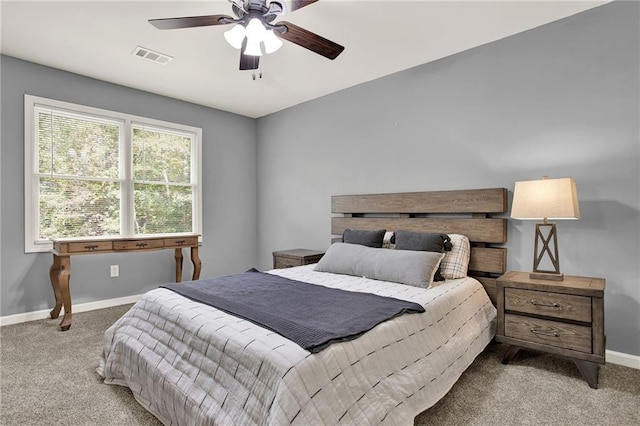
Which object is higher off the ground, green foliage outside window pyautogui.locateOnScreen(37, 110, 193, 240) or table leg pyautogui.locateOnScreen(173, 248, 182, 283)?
green foliage outside window pyautogui.locateOnScreen(37, 110, 193, 240)

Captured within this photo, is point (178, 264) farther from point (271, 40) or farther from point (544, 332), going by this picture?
point (544, 332)

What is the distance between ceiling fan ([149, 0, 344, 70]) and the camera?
204cm

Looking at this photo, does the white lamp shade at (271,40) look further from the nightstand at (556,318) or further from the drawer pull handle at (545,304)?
the drawer pull handle at (545,304)

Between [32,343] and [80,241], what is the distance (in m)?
0.92

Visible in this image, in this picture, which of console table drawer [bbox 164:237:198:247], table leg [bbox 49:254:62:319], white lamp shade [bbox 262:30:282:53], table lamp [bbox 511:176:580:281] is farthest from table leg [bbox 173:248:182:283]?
table lamp [bbox 511:176:580:281]

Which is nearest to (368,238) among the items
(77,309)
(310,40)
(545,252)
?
(545,252)

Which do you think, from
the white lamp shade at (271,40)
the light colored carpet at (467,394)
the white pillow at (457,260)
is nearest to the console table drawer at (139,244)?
the light colored carpet at (467,394)

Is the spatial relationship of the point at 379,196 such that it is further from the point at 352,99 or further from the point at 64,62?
the point at 64,62

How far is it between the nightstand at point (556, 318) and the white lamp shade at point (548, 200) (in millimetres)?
464

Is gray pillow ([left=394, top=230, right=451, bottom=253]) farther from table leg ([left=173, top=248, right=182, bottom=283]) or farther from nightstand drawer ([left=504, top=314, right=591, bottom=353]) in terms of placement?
table leg ([left=173, top=248, right=182, bottom=283])

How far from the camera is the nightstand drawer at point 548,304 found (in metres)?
2.15

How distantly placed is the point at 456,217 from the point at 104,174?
3.87 meters

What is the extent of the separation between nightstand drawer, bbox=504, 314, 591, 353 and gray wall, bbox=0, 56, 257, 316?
3821 mm

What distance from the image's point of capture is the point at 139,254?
4219mm
